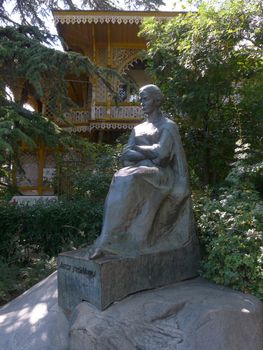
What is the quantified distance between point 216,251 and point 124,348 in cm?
138

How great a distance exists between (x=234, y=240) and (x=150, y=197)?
0.94 m

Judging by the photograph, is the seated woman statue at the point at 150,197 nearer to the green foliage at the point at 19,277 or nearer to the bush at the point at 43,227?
the green foliage at the point at 19,277

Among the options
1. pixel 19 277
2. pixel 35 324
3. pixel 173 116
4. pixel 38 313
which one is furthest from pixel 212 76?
pixel 35 324

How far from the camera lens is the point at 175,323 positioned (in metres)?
3.02

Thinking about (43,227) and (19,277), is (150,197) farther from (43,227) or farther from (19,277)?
(43,227)

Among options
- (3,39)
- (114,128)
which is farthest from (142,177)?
(114,128)

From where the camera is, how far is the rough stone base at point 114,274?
3340 mm

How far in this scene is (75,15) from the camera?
1290cm

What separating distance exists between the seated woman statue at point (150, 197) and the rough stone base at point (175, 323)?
499 millimetres

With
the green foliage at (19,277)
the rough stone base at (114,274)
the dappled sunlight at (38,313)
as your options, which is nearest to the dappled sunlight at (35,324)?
the dappled sunlight at (38,313)

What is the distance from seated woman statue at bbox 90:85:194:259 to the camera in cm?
364

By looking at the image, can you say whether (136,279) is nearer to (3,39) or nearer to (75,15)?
(3,39)

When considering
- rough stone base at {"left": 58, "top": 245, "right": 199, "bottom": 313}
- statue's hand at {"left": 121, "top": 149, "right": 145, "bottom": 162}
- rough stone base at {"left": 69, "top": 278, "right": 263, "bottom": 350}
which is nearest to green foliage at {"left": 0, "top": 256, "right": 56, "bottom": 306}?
rough stone base at {"left": 58, "top": 245, "right": 199, "bottom": 313}

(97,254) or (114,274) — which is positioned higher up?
(97,254)
